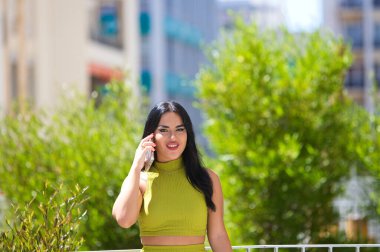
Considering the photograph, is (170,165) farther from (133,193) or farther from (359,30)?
(359,30)

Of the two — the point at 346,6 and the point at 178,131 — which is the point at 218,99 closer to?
the point at 178,131

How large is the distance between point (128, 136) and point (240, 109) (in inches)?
46.5

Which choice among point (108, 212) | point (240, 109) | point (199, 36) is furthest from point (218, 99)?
point (199, 36)

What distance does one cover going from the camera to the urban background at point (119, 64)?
11.4m

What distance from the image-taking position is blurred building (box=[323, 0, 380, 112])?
55.6 m

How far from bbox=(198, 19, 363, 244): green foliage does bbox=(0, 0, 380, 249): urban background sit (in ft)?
0.36

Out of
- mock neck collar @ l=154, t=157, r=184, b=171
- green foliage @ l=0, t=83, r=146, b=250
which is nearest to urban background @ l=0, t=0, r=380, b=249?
green foliage @ l=0, t=83, r=146, b=250

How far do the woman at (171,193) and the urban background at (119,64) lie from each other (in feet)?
14.7

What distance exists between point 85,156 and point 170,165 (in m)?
6.56

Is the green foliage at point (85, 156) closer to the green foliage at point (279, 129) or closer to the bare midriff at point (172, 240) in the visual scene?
the green foliage at point (279, 129)

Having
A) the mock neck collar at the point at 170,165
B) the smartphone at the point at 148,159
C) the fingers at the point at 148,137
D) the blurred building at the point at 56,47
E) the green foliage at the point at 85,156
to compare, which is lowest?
the green foliage at the point at 85,156

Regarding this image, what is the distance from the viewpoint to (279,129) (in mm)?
11688

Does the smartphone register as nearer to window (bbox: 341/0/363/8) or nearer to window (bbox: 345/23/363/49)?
window (bbox: 345/23/363/49)

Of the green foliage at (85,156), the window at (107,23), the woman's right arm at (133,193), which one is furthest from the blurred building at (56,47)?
the woman's right arm at (133,193)
